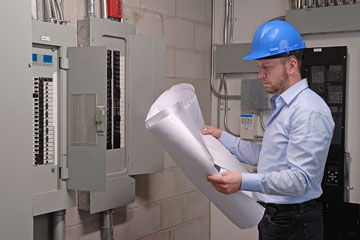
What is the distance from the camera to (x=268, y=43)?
185 cm

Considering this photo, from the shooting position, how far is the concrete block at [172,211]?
10.5 feet

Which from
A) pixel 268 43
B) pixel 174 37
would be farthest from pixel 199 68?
pixel 268 43

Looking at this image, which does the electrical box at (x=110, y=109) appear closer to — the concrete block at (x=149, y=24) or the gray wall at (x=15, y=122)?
the concrete block at (x=149, y=24)

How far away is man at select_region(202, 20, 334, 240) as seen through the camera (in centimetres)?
167

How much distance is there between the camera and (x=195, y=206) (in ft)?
11.5

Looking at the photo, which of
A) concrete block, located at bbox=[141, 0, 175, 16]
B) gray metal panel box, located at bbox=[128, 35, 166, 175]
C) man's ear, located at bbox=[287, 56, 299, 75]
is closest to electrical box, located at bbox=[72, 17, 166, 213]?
gray metal panel box, located at bbox=[128, 35, 166, 175]

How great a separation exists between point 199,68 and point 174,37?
384mm

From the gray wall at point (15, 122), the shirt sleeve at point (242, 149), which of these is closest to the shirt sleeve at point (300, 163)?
the shirt sleeve at point (242, 149)

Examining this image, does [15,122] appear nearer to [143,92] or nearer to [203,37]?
[143,92]

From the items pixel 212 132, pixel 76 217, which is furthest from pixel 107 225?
pixel 212 132

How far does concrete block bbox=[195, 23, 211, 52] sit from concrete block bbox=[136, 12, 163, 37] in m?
0.46

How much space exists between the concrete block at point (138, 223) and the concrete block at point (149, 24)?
1.11m

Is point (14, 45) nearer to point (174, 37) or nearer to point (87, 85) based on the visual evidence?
point (87, 85)

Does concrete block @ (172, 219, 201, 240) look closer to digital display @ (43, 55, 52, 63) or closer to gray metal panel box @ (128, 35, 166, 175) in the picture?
gray metal panel box @ (128, 35, 166, 175)
